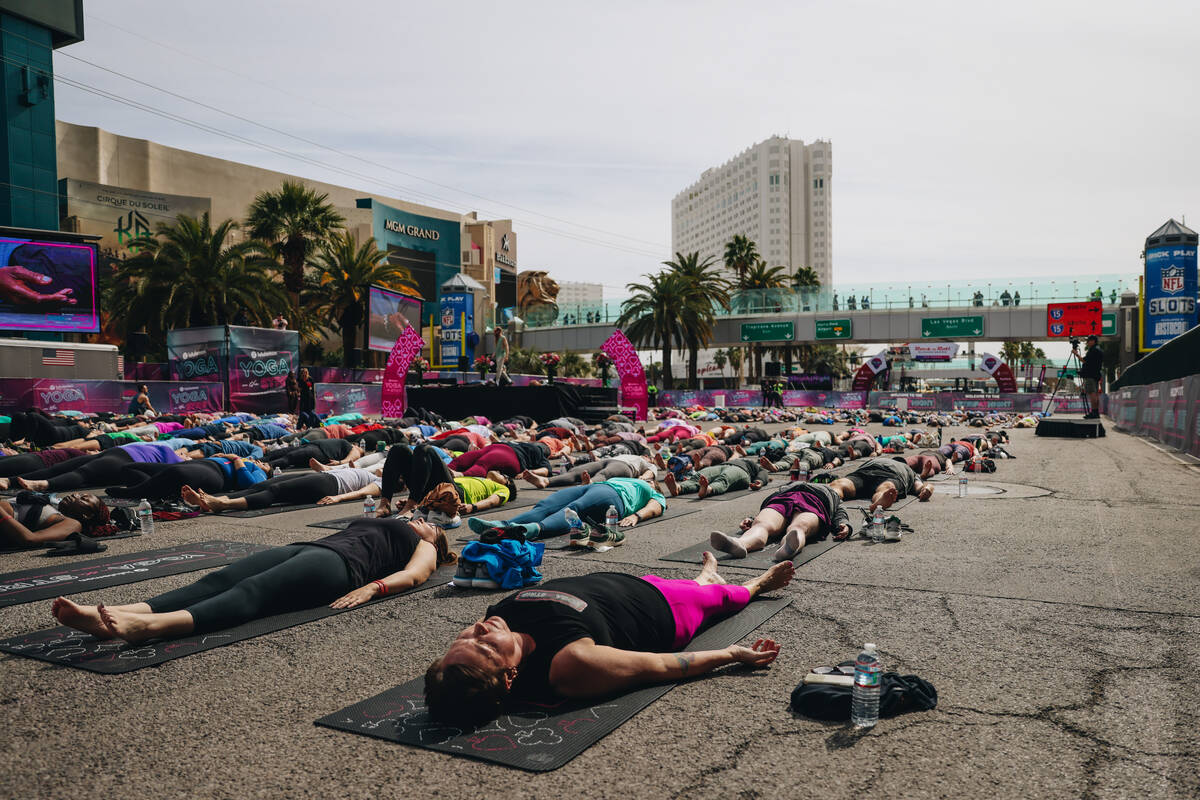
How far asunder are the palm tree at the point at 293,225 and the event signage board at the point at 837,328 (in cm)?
2795

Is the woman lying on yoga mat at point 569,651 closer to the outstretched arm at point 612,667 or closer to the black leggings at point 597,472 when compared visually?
the outstretched arm at point 612,667

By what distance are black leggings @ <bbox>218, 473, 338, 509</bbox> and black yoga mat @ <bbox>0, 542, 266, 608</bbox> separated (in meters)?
2.17

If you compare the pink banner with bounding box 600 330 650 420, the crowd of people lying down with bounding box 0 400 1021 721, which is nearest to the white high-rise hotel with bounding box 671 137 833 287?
the pink banner with bounding box 600 330 650 420

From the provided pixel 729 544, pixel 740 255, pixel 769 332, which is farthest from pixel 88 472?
pixel 740 255

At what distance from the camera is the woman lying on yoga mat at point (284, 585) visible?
3850mm

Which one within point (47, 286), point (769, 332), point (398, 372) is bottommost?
point (398, 372)

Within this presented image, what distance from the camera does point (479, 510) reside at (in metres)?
8.54

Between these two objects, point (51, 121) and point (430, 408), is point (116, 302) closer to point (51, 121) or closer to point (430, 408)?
point (51, 121)

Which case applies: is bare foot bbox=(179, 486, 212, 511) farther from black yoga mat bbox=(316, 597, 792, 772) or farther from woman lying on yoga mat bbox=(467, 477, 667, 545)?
black yoga mat bbox=(316, 597, 792, 772)

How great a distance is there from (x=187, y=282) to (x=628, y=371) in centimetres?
1847

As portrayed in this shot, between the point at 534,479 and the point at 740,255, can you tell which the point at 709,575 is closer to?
the point at 534,479

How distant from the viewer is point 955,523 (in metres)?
7.48

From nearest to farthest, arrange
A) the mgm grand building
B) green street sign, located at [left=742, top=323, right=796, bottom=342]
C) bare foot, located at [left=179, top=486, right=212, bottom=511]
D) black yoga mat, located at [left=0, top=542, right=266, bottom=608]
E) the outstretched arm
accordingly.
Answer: the outstretched arm
black yoga mat, located at [left=0, top=542, right=266, bottom=608]
bare foot, located at [left=179, top=486, right=212, bottom=511]
the mgm grand building
green street sign, located at [left=742, top=323, right=796, bottom=342]

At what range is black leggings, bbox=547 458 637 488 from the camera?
9.98m
